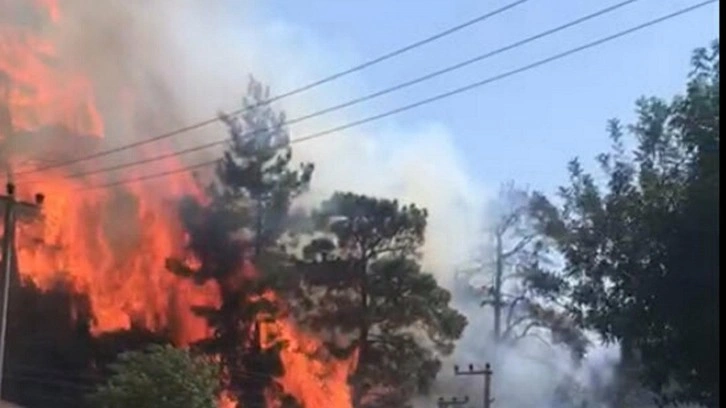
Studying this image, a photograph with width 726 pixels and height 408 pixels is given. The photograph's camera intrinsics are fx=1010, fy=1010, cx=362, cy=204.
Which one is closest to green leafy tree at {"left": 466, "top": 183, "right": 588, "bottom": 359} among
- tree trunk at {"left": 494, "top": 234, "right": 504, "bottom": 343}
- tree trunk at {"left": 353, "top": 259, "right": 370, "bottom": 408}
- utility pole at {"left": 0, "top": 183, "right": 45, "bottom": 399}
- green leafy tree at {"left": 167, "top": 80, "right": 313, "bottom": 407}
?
tree trunk at {"left": 494, "top": 234, "right": 504, "bottom": 343}

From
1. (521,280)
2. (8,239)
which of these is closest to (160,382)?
(8,239)

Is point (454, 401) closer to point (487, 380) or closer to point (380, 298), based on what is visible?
point (487, 380)

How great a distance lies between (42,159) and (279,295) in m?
0.99

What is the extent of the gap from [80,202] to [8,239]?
0.28 meters

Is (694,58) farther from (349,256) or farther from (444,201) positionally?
(349,256)

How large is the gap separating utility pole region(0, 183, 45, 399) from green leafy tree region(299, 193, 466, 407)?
0.92 meters

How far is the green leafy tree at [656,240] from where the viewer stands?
1991mm

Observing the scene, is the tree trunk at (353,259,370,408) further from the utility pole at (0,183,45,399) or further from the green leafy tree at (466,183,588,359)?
the utility pole at (0,183,45,399)

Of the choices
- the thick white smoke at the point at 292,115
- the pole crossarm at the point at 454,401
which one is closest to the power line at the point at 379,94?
the thick white smoke at the point at 292,115

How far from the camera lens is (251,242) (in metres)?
3.09

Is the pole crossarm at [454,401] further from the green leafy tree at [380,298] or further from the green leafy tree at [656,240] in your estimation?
the green leafy tree at [656,240]

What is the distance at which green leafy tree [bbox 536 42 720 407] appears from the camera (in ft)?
6.53

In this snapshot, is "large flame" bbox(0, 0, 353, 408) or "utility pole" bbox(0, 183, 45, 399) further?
"large flame" bbox(0, 0, 353, 408)

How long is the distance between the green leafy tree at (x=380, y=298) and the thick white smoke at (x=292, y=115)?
0.04 meters
